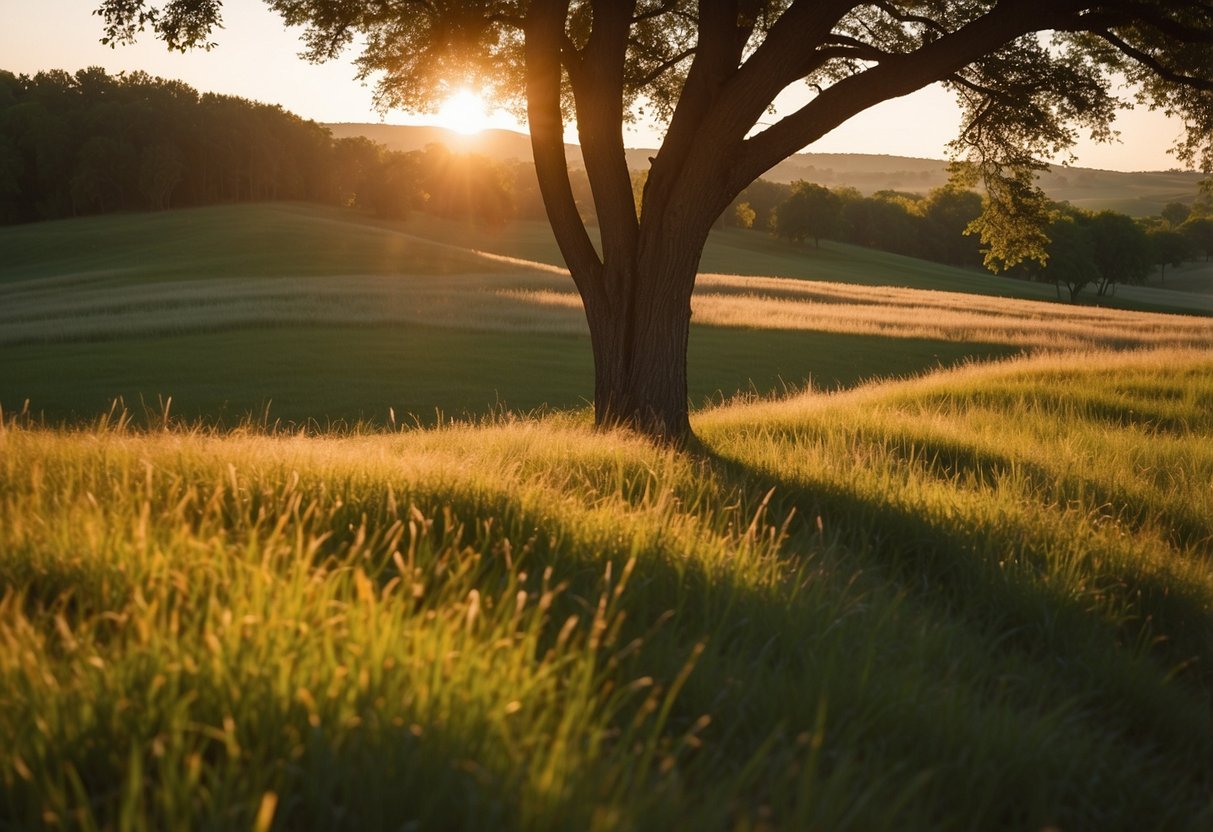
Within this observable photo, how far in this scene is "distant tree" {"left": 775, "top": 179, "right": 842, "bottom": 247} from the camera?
355 ft

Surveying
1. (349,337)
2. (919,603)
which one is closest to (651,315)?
(919,603)

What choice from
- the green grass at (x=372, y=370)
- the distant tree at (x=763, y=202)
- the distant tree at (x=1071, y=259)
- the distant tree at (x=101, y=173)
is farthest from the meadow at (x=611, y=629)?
the distant tree at (x=763, y=202)

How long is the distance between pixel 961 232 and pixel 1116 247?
2363 cm

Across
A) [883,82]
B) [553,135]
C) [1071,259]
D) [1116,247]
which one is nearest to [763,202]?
[1116,247]

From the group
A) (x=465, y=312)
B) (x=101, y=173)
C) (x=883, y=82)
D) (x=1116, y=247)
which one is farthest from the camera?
(x=1116, y=247)

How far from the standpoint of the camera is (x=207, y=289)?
39.9 metres

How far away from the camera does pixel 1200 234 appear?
134 metres

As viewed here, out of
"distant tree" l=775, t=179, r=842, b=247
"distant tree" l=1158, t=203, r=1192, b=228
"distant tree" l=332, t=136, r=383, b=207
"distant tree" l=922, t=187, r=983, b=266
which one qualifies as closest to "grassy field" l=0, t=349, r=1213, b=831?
"distant tree" l=332, t=136, r=383, b=207

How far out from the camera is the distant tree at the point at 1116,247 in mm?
93125

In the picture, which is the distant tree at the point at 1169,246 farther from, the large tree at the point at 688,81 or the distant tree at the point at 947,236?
the large tree at the point at 688,81

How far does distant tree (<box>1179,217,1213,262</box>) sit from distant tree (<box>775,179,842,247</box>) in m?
48.0

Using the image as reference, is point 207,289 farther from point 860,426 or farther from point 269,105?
point 269,105

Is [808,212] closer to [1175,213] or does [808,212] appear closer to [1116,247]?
[1116,247]

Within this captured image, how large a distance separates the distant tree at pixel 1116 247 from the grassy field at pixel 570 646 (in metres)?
97.6
